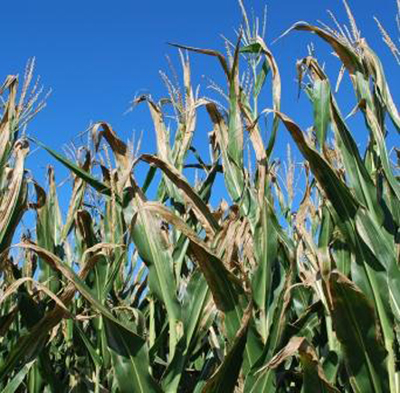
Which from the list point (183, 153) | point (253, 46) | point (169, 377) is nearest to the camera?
point (169, 377)

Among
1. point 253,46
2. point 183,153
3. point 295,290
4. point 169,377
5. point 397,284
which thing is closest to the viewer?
point 397,284

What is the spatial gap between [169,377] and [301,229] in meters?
0.63

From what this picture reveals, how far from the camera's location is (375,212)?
5.33 feet

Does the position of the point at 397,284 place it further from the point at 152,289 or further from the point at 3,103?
the point at 3,103

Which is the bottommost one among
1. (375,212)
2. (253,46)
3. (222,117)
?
(375,212)

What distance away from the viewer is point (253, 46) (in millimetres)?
2107

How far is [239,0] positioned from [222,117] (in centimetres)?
42

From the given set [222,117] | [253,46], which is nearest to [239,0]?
Answer: [253,46]

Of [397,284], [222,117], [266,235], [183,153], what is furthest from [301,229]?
[183,153]

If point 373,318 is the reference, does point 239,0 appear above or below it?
above

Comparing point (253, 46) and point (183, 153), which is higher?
point (253, 46)

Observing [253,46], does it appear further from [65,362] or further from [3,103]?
[65,362]

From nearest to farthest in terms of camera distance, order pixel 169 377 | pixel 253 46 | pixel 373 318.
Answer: pixel 373 318
pixel 169 377
pixel 253 46

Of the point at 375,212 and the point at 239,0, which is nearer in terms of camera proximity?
the point at 375,212
